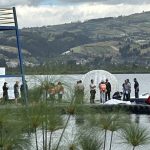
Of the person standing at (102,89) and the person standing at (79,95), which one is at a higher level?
the person standing at (79,95)

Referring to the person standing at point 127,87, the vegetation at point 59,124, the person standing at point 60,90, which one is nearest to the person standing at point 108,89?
the person standing at point 127,87

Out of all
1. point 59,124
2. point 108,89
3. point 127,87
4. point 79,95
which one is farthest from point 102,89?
point 59,124

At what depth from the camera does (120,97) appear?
131ft

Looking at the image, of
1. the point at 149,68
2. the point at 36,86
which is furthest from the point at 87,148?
the point at 149,68

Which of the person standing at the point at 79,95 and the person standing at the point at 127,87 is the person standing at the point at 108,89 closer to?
the person standing at the point at 127,87

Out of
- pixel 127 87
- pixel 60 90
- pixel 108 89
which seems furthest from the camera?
pixel 108 89

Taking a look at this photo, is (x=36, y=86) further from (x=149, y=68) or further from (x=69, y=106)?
(x=149, y=68)

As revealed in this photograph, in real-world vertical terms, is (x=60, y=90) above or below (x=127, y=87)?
above

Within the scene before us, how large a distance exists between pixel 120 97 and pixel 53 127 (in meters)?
30.2

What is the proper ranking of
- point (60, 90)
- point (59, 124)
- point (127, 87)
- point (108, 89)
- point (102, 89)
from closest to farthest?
1. point (59, 124)
2. point (60, 90)
3. point (102, 89)
4. point (127, 87)
5. point (108, 89)

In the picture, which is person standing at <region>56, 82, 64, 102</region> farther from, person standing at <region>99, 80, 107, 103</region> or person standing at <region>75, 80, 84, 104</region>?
person standing at <region>99, 80, 107, 103</region>

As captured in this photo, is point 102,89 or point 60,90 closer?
point 60,90

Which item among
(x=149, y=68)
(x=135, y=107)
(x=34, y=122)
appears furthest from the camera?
(x=149, y=68)

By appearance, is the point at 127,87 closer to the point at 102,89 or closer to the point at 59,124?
the point at 102,89
